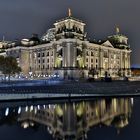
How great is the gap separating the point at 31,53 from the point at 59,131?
316ft

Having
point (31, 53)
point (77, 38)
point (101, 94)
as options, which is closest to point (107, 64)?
point (77, 38)

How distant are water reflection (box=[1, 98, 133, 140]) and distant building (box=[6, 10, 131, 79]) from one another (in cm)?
5731

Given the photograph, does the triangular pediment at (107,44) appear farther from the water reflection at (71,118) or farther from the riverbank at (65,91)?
the water reflection at (71,118)

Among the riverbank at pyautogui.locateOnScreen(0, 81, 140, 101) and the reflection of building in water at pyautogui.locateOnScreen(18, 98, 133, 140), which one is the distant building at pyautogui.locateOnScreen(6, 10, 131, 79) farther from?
the reflection of building in water at pyautogui.locateOnScreen(18, 98, 133, 140)

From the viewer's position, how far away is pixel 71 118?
33.9 metres

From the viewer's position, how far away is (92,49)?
372 feet

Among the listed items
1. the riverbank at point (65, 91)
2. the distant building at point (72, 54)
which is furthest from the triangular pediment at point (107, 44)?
the riverbank at point (65, 91)

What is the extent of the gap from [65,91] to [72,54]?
45575mm

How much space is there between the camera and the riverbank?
51656mm

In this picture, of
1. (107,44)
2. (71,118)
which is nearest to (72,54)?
(107,44)

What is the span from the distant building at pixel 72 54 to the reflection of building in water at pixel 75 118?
57272 mm

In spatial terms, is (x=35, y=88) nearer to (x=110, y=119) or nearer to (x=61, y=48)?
(x=110, y=119)

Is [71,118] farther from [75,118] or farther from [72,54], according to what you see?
[72,54]

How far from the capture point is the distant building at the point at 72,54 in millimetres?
101250
